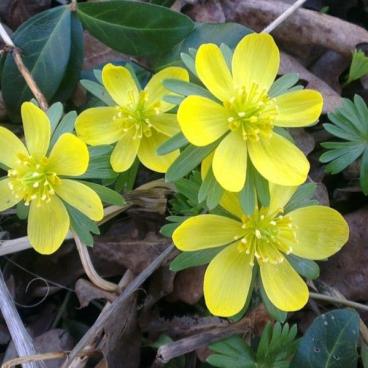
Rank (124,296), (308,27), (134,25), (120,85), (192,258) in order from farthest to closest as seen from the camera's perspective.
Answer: (308,27) < (134,25) < (124,296) < (120,85) < (192,258)

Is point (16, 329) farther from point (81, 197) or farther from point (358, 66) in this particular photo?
point (358, 66)

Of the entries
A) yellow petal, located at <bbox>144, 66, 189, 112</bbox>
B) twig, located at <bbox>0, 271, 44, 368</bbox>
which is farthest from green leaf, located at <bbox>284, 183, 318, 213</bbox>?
twig, located at <bbox>0, 271, 44, 368</bbox>

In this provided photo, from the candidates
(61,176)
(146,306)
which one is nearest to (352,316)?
(146,306)

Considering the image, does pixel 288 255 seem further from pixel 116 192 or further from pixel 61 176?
pixel 61 176

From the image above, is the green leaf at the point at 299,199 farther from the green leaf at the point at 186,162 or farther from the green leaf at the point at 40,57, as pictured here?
the green leaf at the point at 40,57

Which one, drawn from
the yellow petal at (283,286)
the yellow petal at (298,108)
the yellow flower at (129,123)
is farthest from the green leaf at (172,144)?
the yellow petal at (283,286)

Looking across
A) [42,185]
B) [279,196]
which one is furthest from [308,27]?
[42,185]
